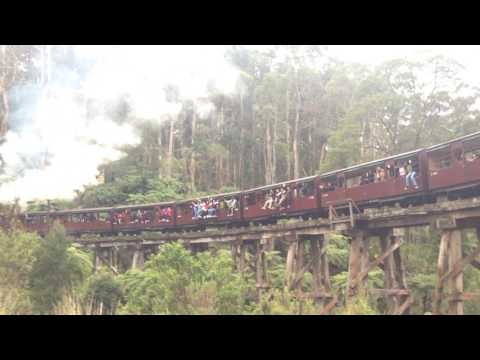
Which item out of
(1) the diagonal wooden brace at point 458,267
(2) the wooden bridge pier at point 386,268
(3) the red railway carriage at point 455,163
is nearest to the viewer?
(1) the diagonal wooden brace at point 458,267

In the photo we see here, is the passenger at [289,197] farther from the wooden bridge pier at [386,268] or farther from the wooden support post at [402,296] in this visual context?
the wooden support post at [402,296]

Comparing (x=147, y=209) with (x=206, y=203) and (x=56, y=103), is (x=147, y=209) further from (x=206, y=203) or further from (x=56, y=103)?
(x=56, y=103)

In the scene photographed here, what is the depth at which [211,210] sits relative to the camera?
21.3 m

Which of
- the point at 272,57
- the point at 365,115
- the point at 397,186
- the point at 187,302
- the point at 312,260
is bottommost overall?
the point at 187,302

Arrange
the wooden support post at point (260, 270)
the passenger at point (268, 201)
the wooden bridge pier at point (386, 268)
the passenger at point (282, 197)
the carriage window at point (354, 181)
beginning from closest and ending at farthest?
the wooden bridge pier at point (386, 268), the carriage window at point (354, 181), the wooden support post at point (260, 270), the passenger at point (282, 197), the passenger at point (268, 201)

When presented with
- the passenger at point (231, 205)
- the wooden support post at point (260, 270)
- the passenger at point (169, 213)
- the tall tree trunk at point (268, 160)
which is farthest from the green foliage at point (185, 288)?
the tall tree trunk at point (268, 160)

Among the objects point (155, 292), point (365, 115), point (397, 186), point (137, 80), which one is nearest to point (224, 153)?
point (137, 80)

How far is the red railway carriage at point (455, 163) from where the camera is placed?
436 inches

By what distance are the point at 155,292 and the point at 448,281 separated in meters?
5.93

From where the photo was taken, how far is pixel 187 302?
9.30m

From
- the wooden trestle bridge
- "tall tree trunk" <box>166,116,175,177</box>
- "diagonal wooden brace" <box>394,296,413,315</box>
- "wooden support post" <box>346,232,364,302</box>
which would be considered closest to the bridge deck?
the wooden trestle bridge

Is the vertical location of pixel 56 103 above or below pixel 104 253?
above

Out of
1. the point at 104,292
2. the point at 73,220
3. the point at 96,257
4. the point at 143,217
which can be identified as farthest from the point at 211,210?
the point at 104,292

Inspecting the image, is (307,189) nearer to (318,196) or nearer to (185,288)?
(318,196)
